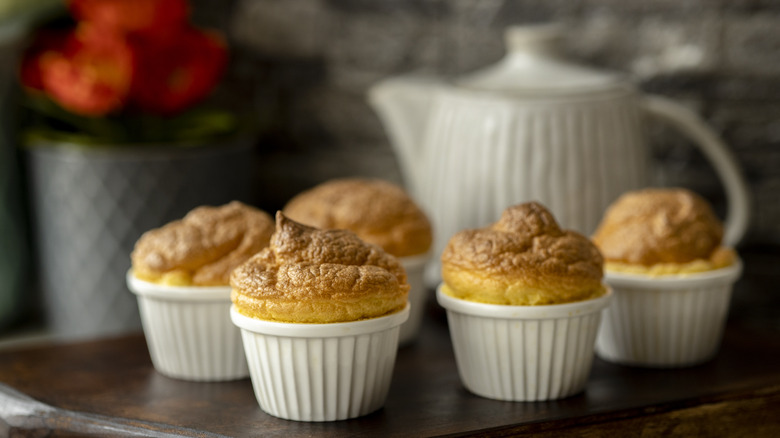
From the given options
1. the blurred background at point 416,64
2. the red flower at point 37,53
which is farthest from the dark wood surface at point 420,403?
the red flower at point 37,53

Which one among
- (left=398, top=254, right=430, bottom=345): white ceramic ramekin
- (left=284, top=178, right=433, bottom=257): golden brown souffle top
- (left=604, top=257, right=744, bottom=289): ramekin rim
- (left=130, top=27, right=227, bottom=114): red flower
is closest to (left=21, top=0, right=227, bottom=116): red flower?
(left=130, top=27, right=227, bottom=114): red flower

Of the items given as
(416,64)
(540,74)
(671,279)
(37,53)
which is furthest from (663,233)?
(37,53)

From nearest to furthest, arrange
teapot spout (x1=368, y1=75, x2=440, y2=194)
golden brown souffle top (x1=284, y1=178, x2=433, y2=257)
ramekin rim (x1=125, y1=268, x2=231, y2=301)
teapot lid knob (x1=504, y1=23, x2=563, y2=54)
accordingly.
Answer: ramekin rim (x1=125, y1=268, x2=231, y2=301), golden brown souffle top (x1=284, y1=178, x2=433, y2=257), teapot lid knob (x1=504, y1=23, x2=563, y2=54), teapot spout (x1=368, y1=75, x2=440, y2=194)

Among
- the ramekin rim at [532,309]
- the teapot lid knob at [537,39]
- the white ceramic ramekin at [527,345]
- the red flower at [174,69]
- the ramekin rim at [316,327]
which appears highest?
the teapot lid knob at [537,39]

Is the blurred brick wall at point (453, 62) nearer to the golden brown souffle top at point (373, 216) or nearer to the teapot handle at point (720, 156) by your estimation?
the teapot handle at point (720, 156)

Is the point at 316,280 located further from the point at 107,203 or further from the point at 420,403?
the point at 107,203

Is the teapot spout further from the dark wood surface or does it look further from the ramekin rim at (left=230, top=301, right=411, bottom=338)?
the ramekin rim at (left=230, top=301, right=411, bottom=338)
